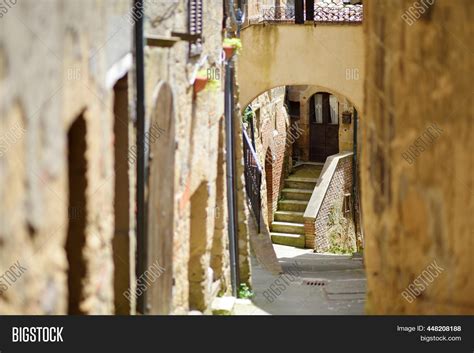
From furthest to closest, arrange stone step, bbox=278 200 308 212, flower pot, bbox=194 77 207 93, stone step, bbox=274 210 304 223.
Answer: stone step, bbox=278 200 308 212 → stone step, bbox=274 210 304 223 → flower pot, bbox=194 77 207 93

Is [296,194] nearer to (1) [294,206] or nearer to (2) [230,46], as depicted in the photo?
(1) [294,206]

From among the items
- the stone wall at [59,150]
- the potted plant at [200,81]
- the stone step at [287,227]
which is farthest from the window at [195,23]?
the stone step at [287,227]

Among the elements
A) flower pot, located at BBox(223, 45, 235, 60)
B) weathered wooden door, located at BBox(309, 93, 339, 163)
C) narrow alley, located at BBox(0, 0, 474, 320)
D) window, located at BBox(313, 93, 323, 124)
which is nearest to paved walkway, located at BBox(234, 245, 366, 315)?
narrow alley, located at BBox(0, 0, 474, 320)

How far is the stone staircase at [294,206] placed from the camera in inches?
781

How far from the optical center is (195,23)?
8.09 m

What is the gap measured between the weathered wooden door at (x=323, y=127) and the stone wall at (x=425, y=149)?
19.5 m

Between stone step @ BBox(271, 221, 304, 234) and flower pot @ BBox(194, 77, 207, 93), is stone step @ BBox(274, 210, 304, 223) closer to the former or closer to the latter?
stone step @ BBox(271, 221, 304, 234)

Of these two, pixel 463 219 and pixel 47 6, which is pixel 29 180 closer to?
pixel 47 6

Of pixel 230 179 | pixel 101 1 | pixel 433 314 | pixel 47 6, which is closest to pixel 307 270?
pixel 230 179

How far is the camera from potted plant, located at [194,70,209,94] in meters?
8.28

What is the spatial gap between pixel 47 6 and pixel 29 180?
882mm

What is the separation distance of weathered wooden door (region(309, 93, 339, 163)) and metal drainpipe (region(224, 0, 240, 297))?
15083 millimetres

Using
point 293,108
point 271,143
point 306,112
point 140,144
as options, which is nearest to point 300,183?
point 271,143

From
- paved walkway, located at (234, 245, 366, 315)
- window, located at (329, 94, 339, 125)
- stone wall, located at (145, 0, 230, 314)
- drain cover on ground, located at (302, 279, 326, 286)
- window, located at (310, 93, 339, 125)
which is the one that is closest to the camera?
stone wall, located at (145, 0, 230, 314)
